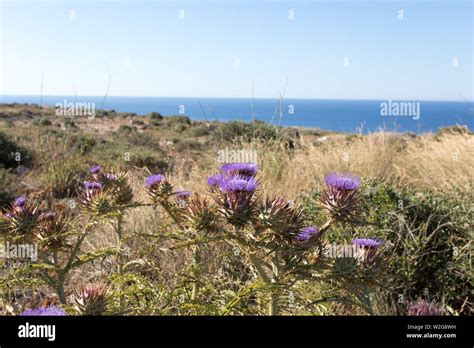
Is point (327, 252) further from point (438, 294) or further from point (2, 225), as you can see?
point (438, 294)

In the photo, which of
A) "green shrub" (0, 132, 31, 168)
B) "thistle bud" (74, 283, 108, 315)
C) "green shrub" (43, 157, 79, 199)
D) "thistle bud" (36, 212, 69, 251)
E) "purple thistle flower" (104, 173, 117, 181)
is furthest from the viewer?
"green shrub" (0, 132, 31, 168)

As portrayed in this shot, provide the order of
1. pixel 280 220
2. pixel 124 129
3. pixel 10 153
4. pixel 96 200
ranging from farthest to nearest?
pixel 124 129, pixel 10 153, pixel 96 200, pixel 280 220

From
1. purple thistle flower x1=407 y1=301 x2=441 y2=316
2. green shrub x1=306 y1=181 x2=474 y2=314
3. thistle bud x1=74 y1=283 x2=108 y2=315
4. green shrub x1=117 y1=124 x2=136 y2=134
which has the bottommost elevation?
green shrub x1=306 y1=181 x2=474 y2=314

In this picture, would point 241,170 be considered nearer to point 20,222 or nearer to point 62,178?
point 20,222

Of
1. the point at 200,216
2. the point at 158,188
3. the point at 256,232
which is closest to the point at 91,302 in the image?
the point at 200,216

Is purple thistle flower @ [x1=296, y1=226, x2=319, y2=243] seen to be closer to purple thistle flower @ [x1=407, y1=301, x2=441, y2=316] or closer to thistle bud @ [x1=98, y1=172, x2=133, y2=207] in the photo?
purple thistle flower @ [x1=407, y1=301, x2=441, y2=316]

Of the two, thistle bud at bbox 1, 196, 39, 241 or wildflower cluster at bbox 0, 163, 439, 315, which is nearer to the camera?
wildflower cluster at bbox 0, 163, 439, 315

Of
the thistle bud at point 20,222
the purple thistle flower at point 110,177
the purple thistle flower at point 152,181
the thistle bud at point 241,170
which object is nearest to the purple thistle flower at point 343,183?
the thistle bud at point 241,170

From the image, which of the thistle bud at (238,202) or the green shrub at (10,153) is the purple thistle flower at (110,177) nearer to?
the thistle bud at (238,202)

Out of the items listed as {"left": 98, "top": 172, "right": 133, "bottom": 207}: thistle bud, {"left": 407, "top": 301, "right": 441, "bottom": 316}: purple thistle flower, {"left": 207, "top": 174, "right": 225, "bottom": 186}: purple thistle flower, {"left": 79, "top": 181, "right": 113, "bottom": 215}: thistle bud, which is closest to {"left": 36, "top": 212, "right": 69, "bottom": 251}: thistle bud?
{"left": 79, "top": 181, "right": 113, "bottom": 215}: thistle bud

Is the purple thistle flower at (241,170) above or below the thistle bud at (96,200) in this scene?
above

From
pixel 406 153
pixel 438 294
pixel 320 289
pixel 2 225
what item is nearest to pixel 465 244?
pixel 438 294

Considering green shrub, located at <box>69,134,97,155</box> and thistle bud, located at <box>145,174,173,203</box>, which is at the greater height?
green shrub, located at <box>69,134,97,155</box>
